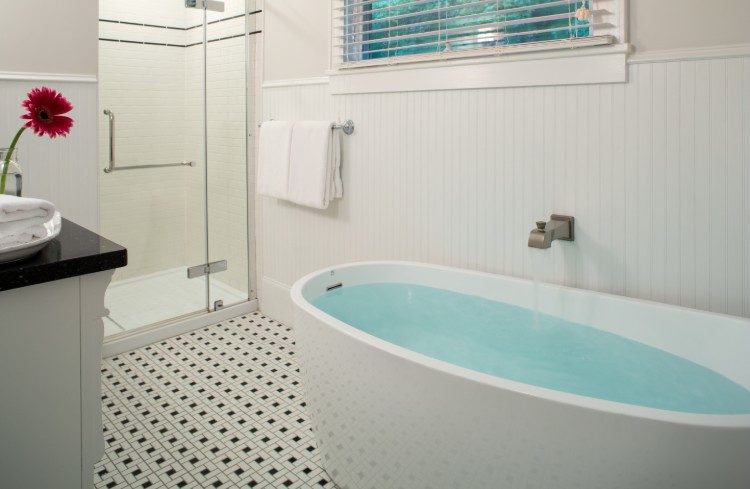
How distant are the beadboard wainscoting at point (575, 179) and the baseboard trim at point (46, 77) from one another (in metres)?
1.13

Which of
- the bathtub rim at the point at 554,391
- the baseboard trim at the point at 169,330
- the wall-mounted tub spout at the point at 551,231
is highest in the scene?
the wall-mounted tub spout at the point at 551,231

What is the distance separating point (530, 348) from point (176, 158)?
246 centimetres

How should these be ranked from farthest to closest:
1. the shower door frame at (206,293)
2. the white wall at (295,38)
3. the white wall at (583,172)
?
the shower door frame at (206,293) → the white wall at (295,38) → the white wall at (583,172)

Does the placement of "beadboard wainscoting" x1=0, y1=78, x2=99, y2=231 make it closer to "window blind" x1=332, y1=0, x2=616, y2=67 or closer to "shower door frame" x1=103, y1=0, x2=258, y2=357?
"shower door frame" x1=103, y1=0, x2=258, y2=357

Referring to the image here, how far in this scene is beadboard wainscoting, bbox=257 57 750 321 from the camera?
1.77 m

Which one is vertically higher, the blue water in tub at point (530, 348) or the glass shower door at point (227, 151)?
the glass shower door at point (227, 151)

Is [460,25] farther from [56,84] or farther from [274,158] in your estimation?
[56,84]

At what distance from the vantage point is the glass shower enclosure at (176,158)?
3195mm

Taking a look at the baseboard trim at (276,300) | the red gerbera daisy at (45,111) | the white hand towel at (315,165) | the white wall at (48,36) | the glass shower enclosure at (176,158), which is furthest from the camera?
the baseboard trim at (276,300)

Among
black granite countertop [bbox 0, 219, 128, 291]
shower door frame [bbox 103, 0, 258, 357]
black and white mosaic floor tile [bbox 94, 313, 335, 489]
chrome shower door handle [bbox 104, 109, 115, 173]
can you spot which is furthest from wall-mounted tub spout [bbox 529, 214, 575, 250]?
chrome shower door handle [bbox 104, 109, 115, 173]

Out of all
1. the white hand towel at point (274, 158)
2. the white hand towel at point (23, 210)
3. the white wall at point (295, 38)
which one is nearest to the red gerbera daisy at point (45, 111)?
the white hand towel at point (23, 210)

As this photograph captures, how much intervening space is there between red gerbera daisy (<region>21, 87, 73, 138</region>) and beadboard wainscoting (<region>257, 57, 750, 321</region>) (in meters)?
1.53

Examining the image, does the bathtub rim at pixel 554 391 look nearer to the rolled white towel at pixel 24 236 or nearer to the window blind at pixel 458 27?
the rolled white towel at pixel 24 236

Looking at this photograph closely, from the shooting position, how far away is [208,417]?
233cm
